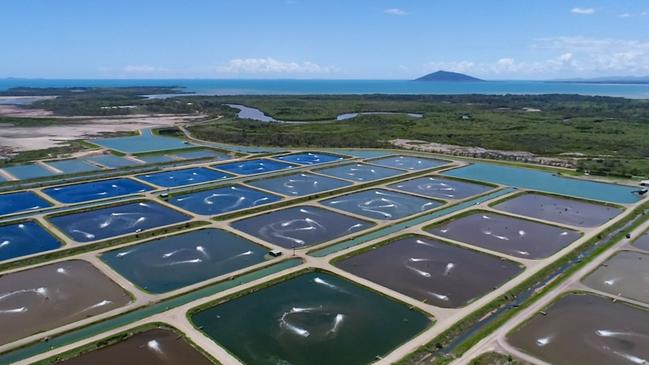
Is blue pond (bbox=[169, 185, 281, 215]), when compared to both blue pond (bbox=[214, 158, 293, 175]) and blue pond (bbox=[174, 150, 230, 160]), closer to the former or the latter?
blue pond (bbox=[214, 158, 293, 175])

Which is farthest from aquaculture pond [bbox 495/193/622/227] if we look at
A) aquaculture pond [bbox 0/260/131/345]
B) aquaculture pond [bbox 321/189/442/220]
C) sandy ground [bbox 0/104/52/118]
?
sandy ground [bbox 0/104/52/118]

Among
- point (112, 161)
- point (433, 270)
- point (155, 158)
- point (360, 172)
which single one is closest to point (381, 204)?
point (360, 172)

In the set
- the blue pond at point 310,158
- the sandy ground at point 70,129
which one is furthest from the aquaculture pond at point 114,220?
the sandy ground at point 70,129

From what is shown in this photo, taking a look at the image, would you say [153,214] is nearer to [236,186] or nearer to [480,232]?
[236,186]

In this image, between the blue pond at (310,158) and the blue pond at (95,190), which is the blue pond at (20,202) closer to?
the blue pond at (95,190)

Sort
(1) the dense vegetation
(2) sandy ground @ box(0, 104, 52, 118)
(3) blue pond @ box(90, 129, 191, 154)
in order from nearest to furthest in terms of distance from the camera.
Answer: (1) the dense vegetation, (3) blue pond @ box(90, 129, 191, 154), (2) sandy ground @ box(0, 104, 52, 118)

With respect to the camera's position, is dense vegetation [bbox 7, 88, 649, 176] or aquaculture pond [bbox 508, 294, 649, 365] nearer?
aquaculture pond [bbox 508, 294, 649, 365]
